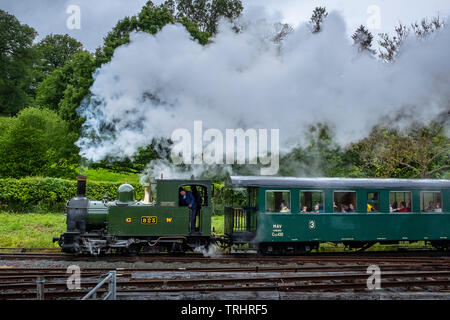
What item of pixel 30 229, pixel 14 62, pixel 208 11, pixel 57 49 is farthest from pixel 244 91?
pixel 57 49

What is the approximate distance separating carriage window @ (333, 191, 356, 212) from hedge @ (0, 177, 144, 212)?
42.9 ft

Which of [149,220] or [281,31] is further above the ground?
[281,31]

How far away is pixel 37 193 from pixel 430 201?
18.0m

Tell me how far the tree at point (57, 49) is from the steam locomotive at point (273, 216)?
4233 cm

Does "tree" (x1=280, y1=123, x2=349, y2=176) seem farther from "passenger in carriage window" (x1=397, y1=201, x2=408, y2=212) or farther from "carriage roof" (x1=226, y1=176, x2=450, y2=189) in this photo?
"passenger in carriage window" (x1=397, y1=201, x2=408, y2=212)

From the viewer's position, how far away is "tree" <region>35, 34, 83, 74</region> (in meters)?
49.2

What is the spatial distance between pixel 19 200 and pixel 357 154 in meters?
17.9

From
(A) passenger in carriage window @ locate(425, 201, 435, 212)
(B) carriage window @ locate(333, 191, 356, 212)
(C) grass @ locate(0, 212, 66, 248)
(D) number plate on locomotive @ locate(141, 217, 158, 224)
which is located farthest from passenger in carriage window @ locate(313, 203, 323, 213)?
(C) grass @ locate(0, 212, 66, 248)

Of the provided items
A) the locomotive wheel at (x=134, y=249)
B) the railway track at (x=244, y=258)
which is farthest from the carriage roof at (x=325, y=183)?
the locomotive wheel at (x=134, y=249)

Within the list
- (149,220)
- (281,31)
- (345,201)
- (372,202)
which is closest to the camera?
(149,220)

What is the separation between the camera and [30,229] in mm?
16828

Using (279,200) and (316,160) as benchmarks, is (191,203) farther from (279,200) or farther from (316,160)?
(316,160)

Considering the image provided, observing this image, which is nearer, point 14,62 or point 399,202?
point 399,202

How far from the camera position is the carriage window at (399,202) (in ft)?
42.3
